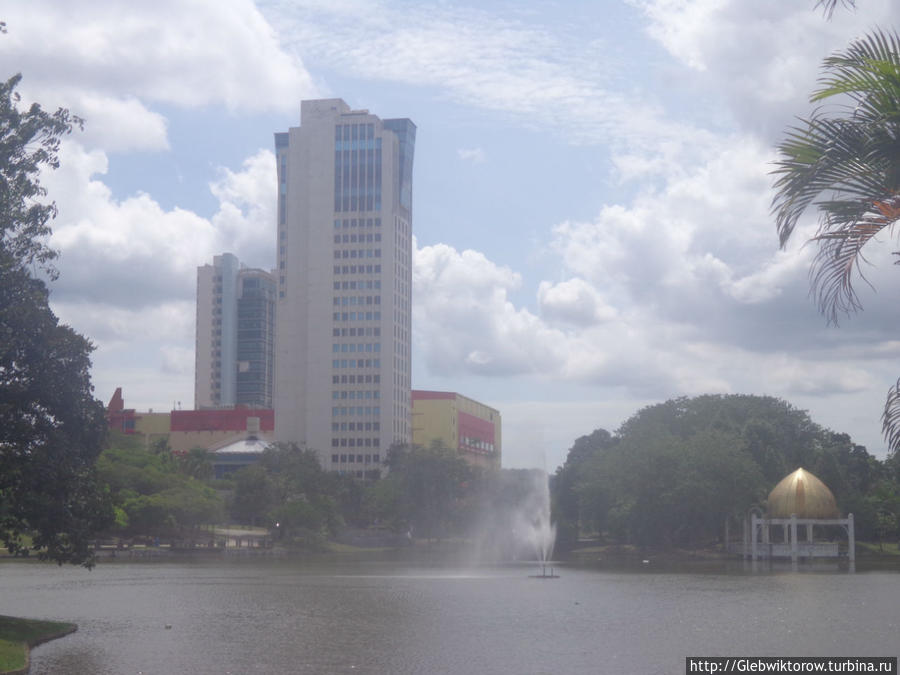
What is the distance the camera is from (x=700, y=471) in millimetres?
90625

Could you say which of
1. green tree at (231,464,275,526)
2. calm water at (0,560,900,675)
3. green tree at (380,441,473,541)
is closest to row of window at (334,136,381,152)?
green tree at (380,441,473,541)

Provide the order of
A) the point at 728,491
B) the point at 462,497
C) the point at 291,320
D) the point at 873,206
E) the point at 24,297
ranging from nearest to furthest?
the point at 873,206, the point at 24,297, the point at 728,491, the point at 462,497, the point at 291,320

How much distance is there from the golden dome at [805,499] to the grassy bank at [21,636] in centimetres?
6681

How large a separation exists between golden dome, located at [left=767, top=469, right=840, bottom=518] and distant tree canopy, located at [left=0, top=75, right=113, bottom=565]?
67.6 metres

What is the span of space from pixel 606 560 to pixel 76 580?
49285 millimetres

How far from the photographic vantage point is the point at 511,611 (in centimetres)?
4244

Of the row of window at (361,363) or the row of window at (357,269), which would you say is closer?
the row of window at (361,363)

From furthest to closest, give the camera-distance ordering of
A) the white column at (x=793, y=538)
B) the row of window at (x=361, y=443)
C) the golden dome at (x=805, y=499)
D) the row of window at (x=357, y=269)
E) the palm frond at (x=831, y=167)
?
the row of window at (x=357, y=269) → the row of window at (x=361, y=443) → the golden dome at (x=805, y=499) → the white column at (x=793, y=538) → the palm frond at (x=831, y=167)

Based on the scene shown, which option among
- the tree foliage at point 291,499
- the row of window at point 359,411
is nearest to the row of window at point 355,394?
the row of window at point 359,411

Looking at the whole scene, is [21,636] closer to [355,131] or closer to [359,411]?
[359,411]

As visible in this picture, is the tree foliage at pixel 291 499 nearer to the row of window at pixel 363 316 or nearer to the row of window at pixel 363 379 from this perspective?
the row of window at pixel 363 379

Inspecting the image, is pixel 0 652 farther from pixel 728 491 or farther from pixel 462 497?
pixel 462 497

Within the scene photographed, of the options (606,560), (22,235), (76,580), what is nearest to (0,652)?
(22,235)

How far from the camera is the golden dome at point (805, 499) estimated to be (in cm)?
8619
